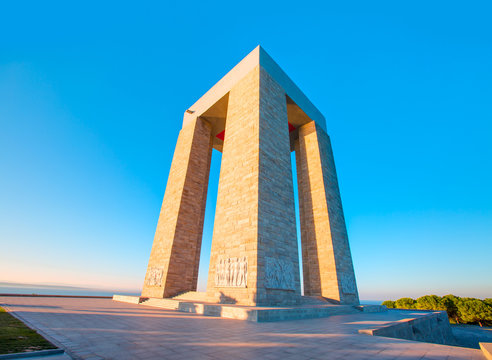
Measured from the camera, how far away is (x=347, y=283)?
14.4 metres

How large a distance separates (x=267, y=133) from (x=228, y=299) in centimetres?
826

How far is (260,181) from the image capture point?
35.9ft

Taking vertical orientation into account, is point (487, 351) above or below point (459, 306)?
above

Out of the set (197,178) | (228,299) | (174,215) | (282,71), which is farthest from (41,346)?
(282,71)

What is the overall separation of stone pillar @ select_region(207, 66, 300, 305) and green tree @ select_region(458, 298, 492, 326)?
1148 inches

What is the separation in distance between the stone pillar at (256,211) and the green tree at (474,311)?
29157 millimetres

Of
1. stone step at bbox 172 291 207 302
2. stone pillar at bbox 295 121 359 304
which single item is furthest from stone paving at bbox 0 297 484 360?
stone pillar at bbox 295 121 359 304

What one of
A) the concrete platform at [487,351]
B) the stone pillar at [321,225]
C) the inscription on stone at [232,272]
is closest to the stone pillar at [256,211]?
the inscription on stone at [232,272]

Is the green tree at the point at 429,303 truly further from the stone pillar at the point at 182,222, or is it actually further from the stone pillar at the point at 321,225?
the stone pillar at the point at 182,222

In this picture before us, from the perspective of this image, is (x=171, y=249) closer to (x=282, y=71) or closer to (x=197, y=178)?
(x=197, y=178)

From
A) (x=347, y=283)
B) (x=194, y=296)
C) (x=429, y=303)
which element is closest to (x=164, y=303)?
(x=194, y=296)

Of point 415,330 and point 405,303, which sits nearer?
point 415,330

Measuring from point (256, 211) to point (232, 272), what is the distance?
2760 mm

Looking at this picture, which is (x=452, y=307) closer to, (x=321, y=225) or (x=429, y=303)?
(x=429, y=303)
